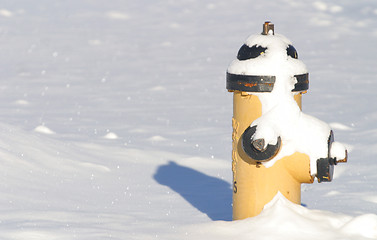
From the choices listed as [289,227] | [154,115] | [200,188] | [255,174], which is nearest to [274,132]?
[255,174]

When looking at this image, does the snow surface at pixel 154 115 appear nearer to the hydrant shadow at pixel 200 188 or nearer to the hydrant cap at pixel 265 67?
the hydrant shadow at pixel 200 188

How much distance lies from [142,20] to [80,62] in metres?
2.13

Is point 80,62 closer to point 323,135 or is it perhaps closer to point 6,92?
point 6,92

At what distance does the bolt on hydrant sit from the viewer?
3.63 m

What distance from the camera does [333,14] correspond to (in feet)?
38.4

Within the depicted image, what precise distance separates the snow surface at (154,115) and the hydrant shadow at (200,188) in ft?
0.04

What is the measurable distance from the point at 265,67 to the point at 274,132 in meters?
0.33

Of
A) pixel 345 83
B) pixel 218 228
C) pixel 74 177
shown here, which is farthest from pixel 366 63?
pixel 218 228

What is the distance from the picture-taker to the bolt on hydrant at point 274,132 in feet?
11.9

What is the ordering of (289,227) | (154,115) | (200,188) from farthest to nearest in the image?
(154,115), (200,188), (289,227)

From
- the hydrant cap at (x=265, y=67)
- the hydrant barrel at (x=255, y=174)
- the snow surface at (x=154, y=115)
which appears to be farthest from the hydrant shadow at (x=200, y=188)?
the hydrant cap at (x=265, y=67)

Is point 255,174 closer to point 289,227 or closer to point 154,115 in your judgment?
point 289,227

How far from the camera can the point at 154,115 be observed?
23.8 feet

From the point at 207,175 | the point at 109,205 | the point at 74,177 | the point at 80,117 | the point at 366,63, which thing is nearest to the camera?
the point at 109,205
